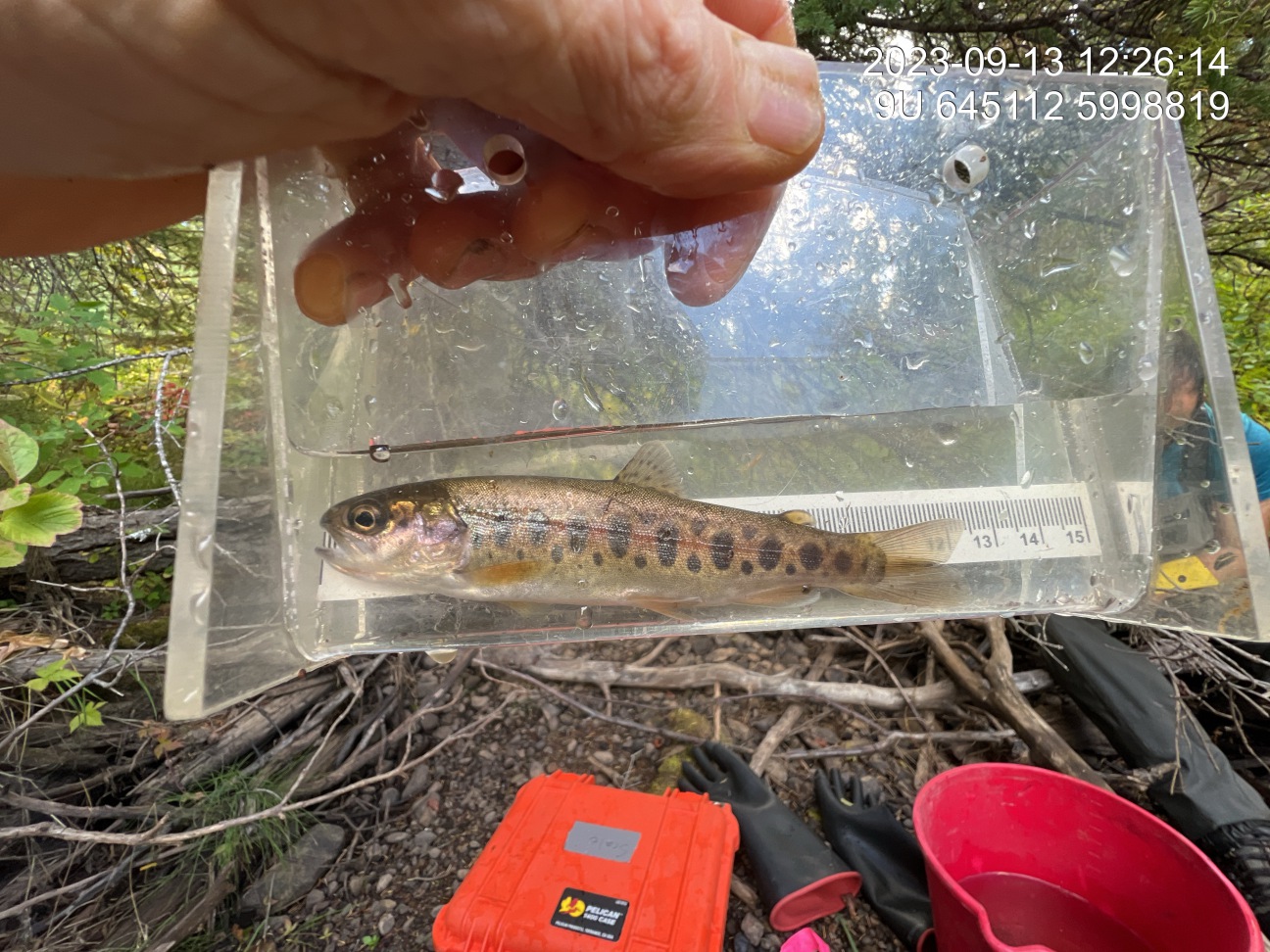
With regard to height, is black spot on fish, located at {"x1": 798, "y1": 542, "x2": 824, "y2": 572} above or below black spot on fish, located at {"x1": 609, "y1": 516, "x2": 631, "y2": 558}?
below

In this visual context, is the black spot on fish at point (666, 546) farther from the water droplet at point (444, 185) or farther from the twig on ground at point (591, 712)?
the twig on ground at point (591, 712)

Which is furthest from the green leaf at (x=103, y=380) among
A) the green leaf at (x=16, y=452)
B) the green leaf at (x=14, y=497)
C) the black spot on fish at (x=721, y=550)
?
the black spot on fish at (x=721, y=550)

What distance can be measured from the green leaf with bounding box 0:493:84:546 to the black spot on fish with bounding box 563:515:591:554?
159cm

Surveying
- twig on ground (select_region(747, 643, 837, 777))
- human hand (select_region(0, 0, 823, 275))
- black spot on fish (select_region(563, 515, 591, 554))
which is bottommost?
twig on ground (select_region(747, 643, 837, 777))

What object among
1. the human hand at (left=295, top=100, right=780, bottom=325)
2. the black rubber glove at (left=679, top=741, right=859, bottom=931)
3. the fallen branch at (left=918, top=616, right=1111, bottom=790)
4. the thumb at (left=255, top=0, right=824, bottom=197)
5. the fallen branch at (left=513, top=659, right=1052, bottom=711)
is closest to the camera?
the thumb at (left=255, top=0, right=824, bottom=197)

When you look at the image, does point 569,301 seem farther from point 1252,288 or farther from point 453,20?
point 1252,288

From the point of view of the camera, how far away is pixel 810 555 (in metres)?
1.73

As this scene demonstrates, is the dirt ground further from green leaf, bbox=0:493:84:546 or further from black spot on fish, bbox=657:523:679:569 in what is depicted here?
black spot on fish, bbox=657:523:679:569

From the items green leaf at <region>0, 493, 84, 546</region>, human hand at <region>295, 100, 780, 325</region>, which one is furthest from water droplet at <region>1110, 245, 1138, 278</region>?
green leaf at <region>0, 493, 84, 546</region>

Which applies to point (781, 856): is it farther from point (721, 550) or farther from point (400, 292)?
point (400, 292)

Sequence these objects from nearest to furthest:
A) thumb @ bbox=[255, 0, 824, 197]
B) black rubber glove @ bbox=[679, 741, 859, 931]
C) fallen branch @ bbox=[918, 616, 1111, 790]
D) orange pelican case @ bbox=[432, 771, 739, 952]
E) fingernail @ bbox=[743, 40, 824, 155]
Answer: thumb @ bbox=[255, 0, 824, 197]
fingernail @ bbox=[743, 40, 824, 155]
orange pelican case @ bbox=[432, 771, 739, 952]
black rubber glove @ bbox=[679, 741, 859, 931]
fallen branch @ bbox=[918, 616, 1111, 790]

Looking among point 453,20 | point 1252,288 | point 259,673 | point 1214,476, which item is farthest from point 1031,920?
point 1252,288

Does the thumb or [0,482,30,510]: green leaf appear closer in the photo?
the thumb

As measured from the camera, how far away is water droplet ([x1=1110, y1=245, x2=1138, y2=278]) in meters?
2.01
